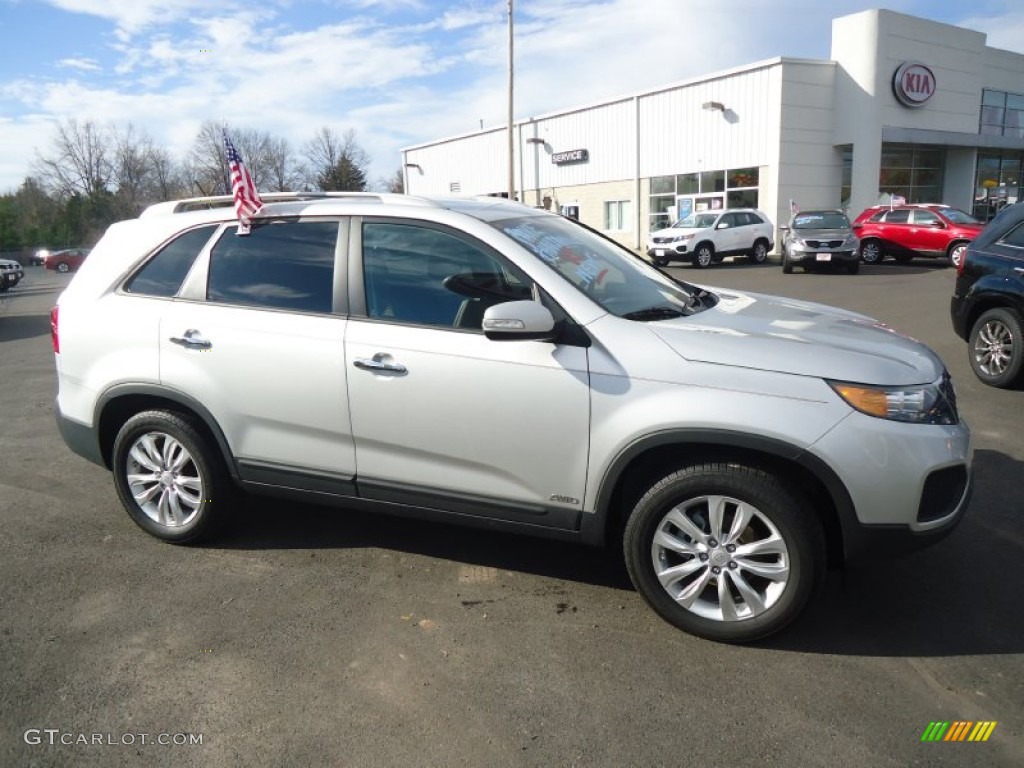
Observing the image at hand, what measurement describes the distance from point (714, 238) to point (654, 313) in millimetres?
20014

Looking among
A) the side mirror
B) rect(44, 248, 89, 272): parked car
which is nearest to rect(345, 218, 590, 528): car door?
the side mirror

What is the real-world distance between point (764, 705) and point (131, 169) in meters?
74.7

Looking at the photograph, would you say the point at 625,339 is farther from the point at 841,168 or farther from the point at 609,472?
the point at 841,168

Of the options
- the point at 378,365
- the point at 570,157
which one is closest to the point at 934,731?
the point at 378,365

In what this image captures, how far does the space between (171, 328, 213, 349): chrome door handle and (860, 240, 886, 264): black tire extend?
21230mm

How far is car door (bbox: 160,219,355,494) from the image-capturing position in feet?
11.5

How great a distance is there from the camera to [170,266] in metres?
3.96

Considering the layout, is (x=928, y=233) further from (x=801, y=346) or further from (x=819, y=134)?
(x=801, y=346)

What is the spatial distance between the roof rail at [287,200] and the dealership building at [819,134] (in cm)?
2483

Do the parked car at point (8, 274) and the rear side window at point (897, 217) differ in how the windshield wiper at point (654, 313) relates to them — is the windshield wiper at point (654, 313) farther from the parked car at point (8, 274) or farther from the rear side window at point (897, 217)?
the parked car at point (8, 274)

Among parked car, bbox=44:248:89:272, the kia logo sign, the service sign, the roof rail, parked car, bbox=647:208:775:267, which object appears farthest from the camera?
parked car, bbox=44:248:89:272

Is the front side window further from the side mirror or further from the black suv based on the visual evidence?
the black suv

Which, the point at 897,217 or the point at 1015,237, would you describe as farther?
the point at 897,217

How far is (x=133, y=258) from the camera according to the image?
4.05 m
